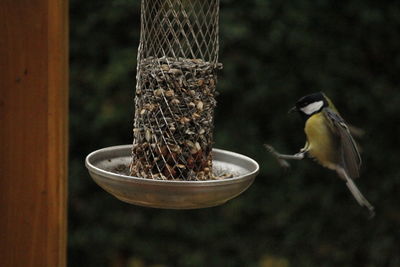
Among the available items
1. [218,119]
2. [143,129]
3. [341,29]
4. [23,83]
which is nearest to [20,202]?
[23,83]

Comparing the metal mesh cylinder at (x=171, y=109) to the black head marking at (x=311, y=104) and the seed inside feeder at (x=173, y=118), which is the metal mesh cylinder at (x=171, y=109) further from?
the black head marking at (x=311, y=104)

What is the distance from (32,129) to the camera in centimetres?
89

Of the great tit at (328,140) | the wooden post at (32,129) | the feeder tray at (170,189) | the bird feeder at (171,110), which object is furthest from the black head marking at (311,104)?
the wooden post at (32,129)

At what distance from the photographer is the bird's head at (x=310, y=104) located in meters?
1.51

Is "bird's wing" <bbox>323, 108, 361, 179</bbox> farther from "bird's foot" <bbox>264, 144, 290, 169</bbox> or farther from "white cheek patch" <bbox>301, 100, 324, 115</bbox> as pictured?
"bird's foot" <bbox>264, 144, 290, 169</bbox>

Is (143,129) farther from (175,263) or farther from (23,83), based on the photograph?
(175,263)

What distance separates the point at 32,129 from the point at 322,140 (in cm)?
96

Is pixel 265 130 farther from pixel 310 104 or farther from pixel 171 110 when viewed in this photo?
pixel 171 110

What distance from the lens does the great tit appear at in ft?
5.00

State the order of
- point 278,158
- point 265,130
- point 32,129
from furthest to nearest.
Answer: point 265,130, point 278,158, point 32,129

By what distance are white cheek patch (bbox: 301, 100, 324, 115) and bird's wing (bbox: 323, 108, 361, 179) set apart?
0.02 meters

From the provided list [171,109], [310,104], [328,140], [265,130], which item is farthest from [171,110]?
[265,130]

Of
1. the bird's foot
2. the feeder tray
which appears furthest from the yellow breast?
the feeder tray

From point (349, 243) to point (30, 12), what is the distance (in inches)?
91.8
